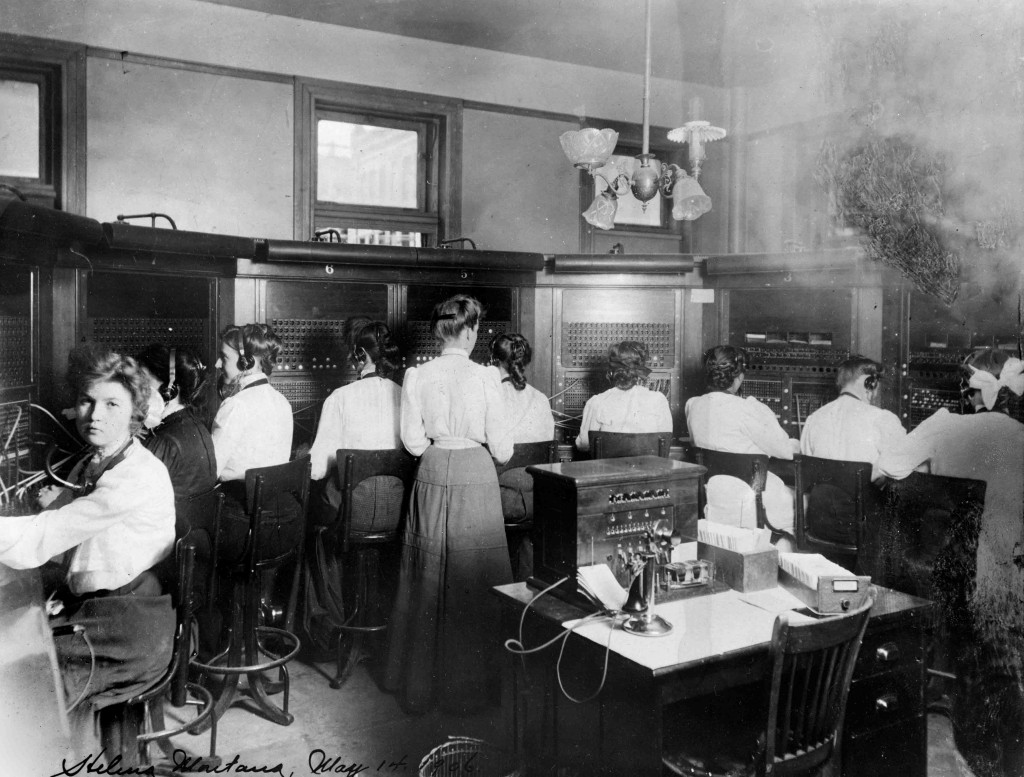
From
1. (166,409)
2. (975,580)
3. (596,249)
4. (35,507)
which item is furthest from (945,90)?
(596,249)

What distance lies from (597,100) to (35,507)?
189 inches

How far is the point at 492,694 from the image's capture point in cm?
341

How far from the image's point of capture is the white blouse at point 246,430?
352 cm

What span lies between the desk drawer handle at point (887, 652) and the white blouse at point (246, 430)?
248cm

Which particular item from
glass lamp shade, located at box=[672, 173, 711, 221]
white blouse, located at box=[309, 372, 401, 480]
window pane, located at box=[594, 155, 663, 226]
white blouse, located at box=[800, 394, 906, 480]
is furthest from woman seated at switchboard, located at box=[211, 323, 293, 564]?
window pane, located at box=[594, 155, 663, 226]

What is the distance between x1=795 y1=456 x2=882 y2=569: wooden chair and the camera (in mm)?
3465

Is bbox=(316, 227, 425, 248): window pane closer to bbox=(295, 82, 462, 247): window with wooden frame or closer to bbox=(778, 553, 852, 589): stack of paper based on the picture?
bbox=(295, 82, 462, 247): window with wooden frame

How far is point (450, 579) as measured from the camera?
10.7ft

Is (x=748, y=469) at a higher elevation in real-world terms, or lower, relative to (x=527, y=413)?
lower

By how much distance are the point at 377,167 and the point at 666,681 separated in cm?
460

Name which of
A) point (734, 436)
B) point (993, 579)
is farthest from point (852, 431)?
point (993, 579)

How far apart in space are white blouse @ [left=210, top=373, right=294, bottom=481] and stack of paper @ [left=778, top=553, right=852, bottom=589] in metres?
2.20

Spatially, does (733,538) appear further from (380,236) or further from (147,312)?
(380,236)

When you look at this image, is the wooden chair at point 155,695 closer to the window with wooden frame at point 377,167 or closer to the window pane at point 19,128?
the window pane at point 19,128
